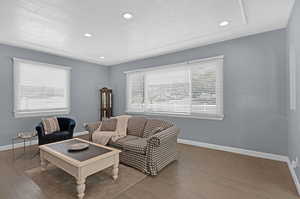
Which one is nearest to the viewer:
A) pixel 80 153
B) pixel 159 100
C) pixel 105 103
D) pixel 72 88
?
pixel 80 153

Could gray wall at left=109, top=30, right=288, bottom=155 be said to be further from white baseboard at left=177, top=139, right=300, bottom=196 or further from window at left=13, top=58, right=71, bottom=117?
window at left=13, top=58, right=71, bottom=117

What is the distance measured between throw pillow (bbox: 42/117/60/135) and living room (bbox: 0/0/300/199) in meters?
0.03

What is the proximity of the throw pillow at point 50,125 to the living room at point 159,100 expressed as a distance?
27mm

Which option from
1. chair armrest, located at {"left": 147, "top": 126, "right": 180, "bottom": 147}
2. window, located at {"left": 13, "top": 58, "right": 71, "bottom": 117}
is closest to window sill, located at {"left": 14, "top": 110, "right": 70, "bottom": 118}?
window, located at {"left": 13, "top": 58, "right": 71, "bottom": 117}

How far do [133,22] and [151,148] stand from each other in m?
2.30

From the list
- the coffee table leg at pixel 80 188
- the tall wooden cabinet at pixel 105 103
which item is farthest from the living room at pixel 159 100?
the tall wooden cabinet at pixel 105 103

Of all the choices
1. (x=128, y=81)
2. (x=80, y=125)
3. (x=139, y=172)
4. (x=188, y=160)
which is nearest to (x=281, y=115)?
(x=188, y=160)

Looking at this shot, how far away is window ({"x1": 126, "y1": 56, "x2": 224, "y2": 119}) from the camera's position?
365cm

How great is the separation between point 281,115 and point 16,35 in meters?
5.86

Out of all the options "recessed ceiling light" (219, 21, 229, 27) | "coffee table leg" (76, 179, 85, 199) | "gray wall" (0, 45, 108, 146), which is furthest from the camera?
"gray wall" (0, 45, 108, 146)

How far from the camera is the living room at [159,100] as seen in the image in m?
2.13

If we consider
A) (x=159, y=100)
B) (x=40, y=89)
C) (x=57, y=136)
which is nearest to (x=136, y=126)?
(x=159, y=100)

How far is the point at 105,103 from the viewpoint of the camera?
223 inches

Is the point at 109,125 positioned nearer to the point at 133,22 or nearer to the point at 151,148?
the point at 151,148
